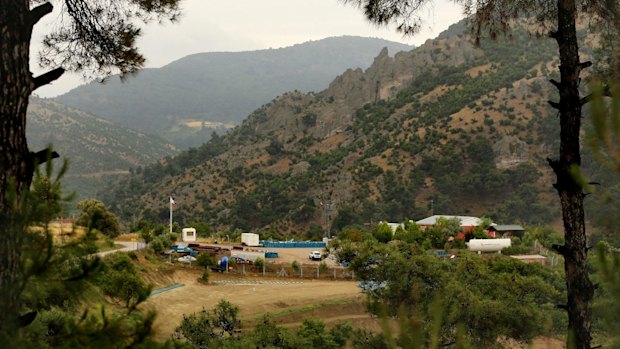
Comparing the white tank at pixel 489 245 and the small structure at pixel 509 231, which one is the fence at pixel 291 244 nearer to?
the white tank at pixel 489 245

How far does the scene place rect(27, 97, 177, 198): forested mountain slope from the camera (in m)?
131

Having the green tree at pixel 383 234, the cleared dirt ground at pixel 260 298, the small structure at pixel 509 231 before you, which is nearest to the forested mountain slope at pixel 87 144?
the green tree at pixel 383 234

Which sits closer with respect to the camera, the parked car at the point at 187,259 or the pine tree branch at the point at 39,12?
the pine tree branch at the point at 39,12

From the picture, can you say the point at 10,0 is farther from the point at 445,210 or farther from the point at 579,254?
the point at 445,210

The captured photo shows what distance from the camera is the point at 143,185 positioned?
105938 millimetres

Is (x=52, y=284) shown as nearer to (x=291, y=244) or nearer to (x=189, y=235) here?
(x=189, y=235)

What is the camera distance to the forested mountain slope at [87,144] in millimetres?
131250

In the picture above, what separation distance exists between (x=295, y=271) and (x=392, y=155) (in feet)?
133

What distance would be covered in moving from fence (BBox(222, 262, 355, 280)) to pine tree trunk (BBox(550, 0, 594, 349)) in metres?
34.7

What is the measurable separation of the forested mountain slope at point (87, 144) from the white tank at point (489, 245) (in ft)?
303

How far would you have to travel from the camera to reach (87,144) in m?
147

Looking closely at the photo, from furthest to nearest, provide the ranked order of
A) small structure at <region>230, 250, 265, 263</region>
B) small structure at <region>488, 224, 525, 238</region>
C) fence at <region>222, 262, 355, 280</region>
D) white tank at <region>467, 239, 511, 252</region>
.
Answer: small structure at <region>488, 224, 525, 238</region>
white tank at <region>467, 239, 511, 252</region>
small structure at <region>230, 250, 265, 263</region>
fence at <region>222, 262, 355, 280</region>

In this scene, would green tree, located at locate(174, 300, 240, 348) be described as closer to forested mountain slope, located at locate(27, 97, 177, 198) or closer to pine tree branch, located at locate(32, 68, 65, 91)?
pine tree branch, located at locate(32, 68, 65, 91)

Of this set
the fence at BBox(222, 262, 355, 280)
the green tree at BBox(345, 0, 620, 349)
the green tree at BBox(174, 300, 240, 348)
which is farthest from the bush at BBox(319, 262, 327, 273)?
the green tree at BBox(345, 0, 620, 349)
